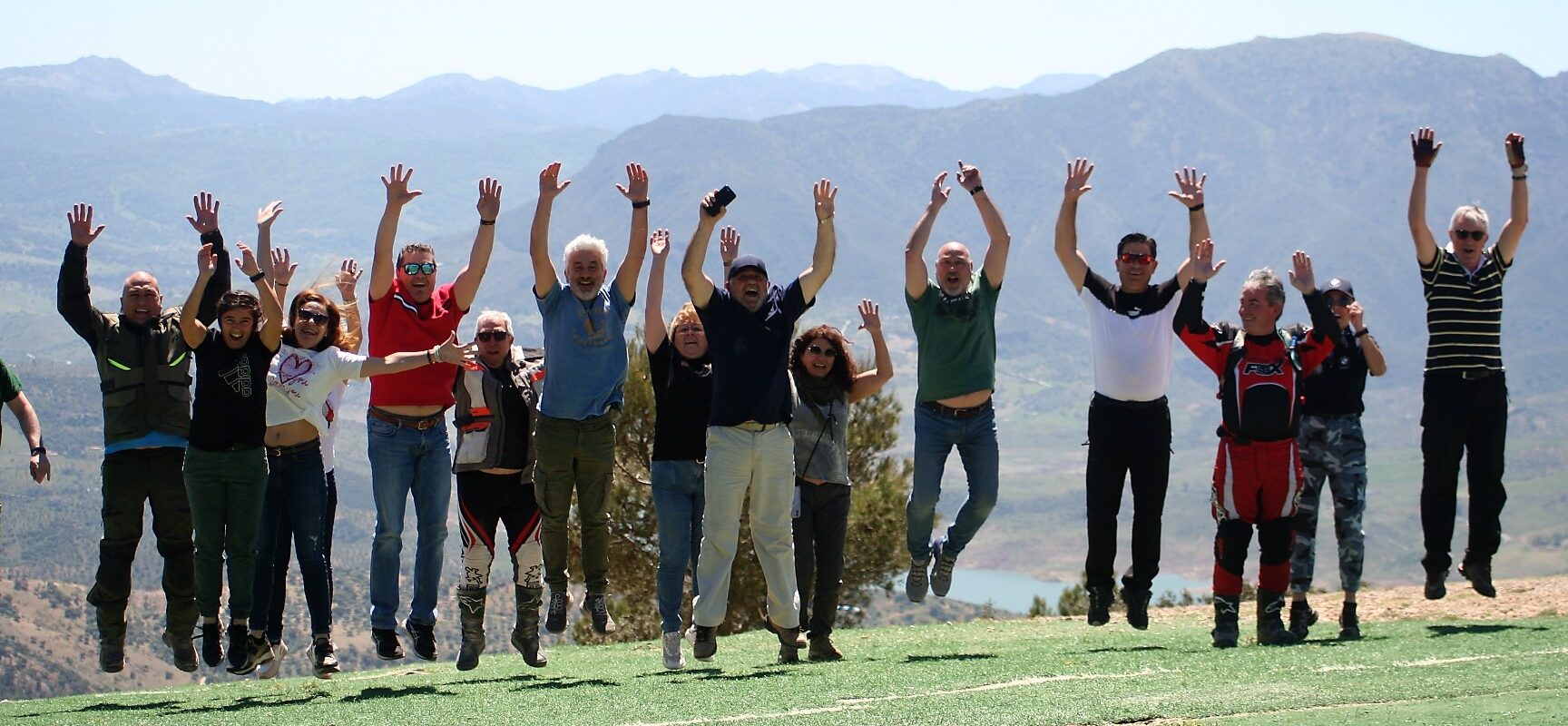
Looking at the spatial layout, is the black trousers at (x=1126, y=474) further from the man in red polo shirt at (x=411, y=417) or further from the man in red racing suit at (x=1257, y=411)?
the man in red polo shirt at (x=411, y=417)

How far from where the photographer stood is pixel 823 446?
10680 millimetres

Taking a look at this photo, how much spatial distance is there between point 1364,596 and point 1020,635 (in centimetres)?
457

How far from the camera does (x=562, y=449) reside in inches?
398

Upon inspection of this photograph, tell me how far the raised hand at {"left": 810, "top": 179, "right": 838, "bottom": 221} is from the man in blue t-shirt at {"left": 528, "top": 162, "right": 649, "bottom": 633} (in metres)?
1.11

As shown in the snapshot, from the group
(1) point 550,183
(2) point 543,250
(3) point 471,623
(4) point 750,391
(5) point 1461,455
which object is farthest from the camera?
(5) point 1461,455

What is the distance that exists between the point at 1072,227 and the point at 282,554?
5881mm

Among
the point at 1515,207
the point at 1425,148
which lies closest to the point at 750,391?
the point at 1425,148

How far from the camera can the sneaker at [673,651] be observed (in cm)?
1059

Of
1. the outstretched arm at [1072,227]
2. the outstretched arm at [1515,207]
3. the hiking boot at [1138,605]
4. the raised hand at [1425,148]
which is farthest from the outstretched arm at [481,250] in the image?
the outstretched arm at [1515,207]

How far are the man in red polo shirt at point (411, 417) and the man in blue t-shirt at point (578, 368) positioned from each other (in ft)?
1.84

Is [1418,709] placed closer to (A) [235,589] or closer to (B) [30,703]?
(A) [235,589]

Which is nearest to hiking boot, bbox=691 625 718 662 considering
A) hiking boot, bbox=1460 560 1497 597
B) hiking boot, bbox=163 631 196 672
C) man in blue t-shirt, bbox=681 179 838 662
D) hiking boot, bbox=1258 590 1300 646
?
man in blue t-shirt, bbox=681 179 838 662

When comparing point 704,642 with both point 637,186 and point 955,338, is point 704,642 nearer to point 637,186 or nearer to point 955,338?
point 955,338

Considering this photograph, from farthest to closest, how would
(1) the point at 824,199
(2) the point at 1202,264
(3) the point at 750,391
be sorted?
(2) the point at 1202,264 < (1) the point at 824,199 < (3) the point at 750,391
